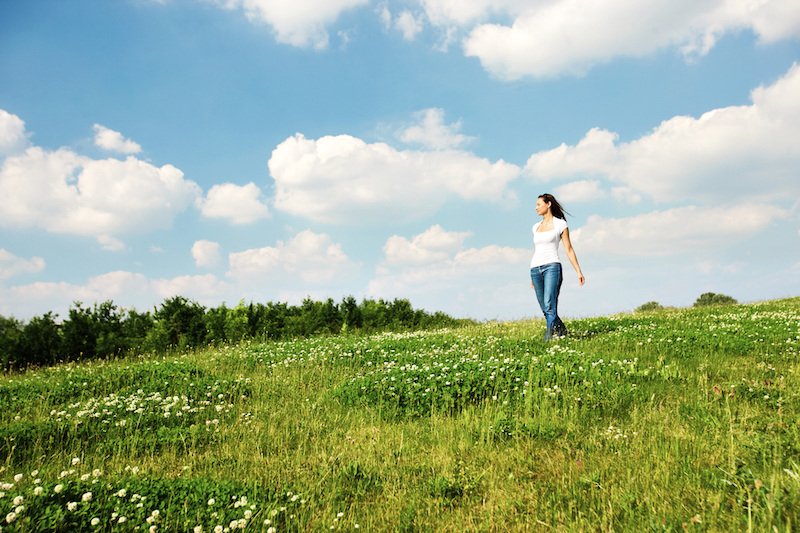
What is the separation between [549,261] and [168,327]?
43.3 feet

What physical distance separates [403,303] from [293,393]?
1224 cm

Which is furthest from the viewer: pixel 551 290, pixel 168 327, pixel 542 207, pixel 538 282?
pixel 168 327

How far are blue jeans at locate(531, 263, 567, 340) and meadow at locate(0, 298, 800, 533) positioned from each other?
75 cm

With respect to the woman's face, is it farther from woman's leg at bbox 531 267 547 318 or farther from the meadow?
the meadow

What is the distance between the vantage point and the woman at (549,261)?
10.6 m

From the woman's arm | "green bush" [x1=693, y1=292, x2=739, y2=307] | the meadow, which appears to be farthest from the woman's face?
"green bush" [x1=693, y1=292, x2=739, y2=307]

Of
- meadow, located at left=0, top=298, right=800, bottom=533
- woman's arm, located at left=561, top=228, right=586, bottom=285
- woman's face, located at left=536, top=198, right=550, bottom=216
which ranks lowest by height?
meadow, located at left=0, top=298, right=800, bottom=533

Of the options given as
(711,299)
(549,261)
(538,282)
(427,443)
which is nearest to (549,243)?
(549,261)

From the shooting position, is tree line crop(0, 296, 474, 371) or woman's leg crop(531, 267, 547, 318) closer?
woman's leg crop(531, 267, 547, 318)

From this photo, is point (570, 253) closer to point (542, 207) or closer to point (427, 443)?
point (542, 207)

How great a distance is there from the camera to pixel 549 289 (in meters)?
10.6

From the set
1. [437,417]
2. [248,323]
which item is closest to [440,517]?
[437,417]

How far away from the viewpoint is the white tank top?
10656 mm

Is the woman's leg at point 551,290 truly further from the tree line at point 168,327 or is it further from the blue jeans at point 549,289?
the tree line at point 168,327
